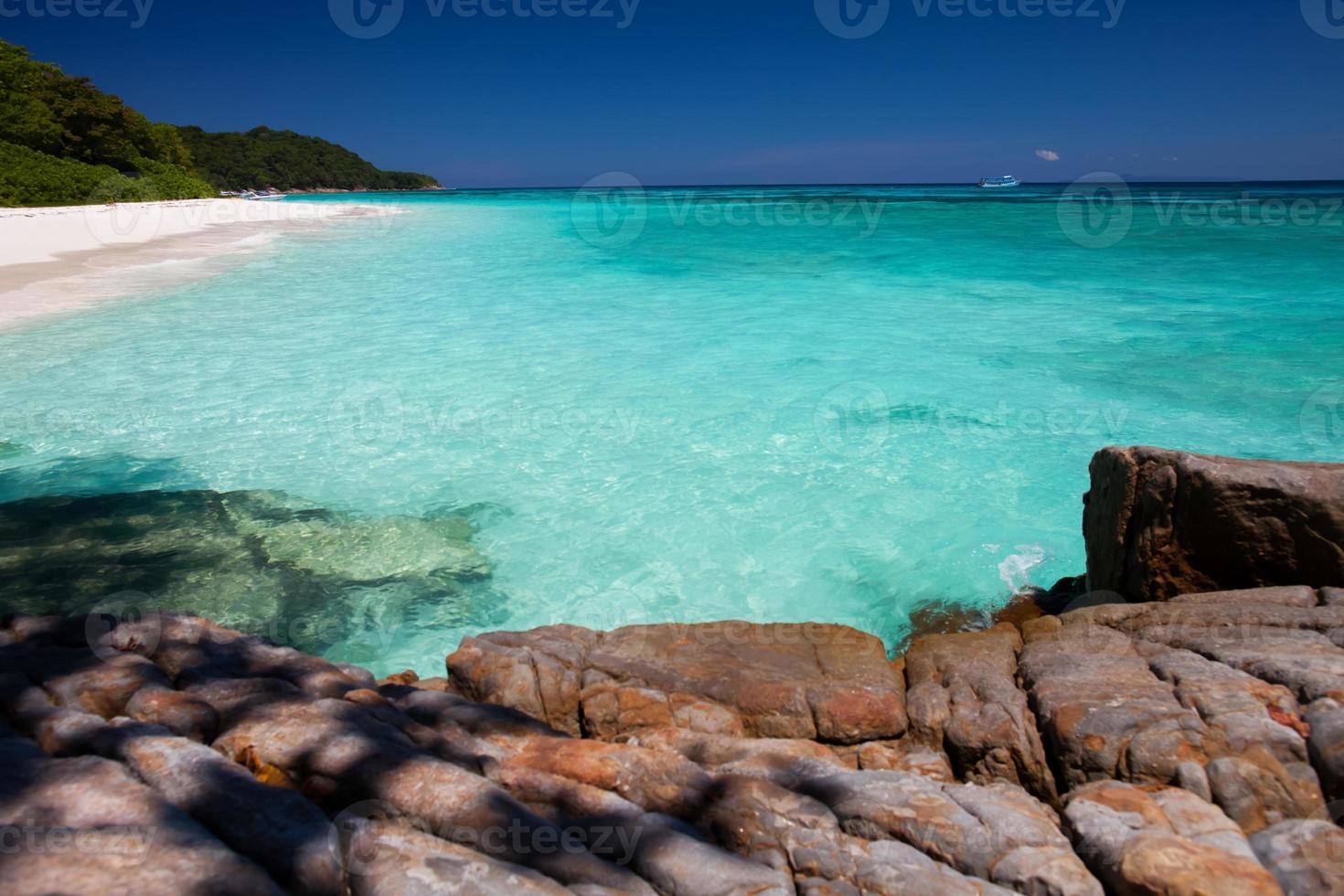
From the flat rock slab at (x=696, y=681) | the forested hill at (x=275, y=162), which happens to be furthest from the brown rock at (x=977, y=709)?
the forested hill at (x=275, y=162)

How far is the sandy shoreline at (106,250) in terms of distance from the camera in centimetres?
1390

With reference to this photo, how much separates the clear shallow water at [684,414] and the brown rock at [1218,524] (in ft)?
4.71

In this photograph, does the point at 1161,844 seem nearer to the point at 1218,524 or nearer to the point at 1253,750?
the point at 1253,750

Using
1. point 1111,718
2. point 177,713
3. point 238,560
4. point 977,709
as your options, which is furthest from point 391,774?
point 238,560

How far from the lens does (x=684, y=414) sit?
28.4 feet

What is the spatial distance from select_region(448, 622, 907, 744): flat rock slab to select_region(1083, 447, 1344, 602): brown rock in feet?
4.77

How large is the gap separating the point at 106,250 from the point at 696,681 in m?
24.3

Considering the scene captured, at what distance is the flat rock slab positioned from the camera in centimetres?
294

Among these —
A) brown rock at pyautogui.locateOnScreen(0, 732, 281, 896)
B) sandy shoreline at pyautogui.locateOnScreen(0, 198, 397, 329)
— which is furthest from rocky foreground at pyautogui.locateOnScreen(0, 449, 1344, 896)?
sandy shoreline at pyautogui.locateOnScreen(0, 198, 397, 329)

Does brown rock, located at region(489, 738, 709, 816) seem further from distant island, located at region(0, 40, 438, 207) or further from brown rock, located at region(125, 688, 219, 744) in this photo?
distant island, located at region(0, 40, 438, 207)

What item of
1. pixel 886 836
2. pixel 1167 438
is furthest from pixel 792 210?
pixel 886 836

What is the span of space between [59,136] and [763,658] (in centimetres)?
5065

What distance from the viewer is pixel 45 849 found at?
1.47 meters

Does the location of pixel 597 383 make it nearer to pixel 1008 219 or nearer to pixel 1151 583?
pixel 1151 583
